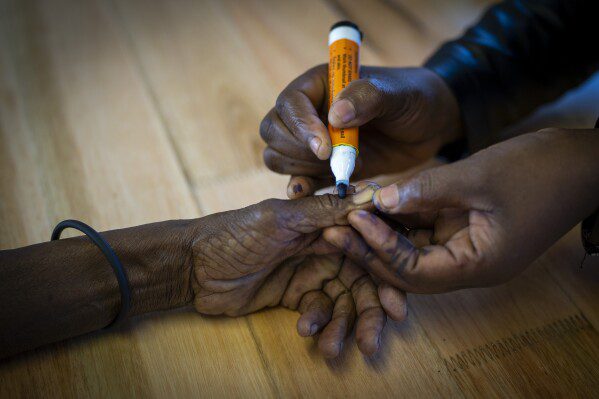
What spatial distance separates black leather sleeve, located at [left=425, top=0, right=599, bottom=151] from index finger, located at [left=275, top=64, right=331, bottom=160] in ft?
1.18

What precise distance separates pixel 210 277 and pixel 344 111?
389 mm

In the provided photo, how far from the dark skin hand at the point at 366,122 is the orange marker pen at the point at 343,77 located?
0.8 inches

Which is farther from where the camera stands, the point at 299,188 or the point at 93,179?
Answer: the point at 93,179

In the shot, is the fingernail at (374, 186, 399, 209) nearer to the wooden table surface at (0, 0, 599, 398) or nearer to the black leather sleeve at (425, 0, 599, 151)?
the wooden table surface at (0, 0, 599, 398)

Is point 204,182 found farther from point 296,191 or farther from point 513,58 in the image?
point 513,58

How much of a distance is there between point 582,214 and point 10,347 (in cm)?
100

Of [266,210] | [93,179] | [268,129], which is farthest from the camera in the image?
[93,179]

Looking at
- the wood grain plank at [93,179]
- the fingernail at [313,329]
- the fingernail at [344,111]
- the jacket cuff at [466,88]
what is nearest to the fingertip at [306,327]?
the fingernail at [313,329]

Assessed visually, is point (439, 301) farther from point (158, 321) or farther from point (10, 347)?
point (10, 347)

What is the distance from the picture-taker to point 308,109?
94 centimetres

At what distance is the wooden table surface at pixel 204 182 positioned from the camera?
2.92 feet

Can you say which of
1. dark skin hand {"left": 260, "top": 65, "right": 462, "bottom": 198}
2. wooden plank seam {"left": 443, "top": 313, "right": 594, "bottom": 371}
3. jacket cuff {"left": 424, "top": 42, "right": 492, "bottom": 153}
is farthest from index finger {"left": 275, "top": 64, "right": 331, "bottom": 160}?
wooden plank seam {"left": 443, "top": 313, "right": 594, "bottom": 371}

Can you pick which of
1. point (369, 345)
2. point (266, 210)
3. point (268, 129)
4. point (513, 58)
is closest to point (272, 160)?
point (268, 129)

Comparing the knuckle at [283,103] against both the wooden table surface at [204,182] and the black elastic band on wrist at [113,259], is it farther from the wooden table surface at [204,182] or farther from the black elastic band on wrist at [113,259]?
the black elastic band on wrist at [113,259]
